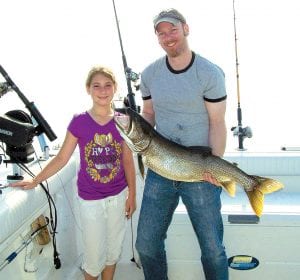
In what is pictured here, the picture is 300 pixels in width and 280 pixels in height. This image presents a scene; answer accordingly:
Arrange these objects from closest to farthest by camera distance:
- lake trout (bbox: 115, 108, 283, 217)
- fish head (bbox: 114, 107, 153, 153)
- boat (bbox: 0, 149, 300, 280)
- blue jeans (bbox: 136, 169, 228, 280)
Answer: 1. fish head (bbox: 114, 107, 153, 153)
2. lake trout (bbox: 115, 108, 283, 217)
3. blue jeans (bbox: 136, 169, 228, 280)
4. boat (bbox: 0, 149, 300, 280)

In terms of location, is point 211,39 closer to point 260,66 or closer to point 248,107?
point 260,66

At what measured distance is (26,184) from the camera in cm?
273

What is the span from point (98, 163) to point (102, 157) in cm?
5

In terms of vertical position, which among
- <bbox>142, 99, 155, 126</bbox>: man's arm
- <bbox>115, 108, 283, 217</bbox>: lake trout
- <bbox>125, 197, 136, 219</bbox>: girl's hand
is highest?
<bbox>142, 99, 155, 126</bbox>: man's arm

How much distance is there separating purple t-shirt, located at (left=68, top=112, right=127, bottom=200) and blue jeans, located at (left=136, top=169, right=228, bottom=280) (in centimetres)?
29

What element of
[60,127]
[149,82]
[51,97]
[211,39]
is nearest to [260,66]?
[211,39]

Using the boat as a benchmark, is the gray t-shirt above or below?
above

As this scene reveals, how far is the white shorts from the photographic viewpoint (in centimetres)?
288

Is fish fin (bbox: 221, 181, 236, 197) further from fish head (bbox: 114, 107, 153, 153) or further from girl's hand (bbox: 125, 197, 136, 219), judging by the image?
girl's hand (bbox: 125, 197, 136, 219)

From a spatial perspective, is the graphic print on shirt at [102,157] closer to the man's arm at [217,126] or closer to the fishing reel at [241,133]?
the man's arm at [217,126]

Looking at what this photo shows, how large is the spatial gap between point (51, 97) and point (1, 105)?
3164mm

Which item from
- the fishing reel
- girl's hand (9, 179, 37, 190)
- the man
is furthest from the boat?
the man

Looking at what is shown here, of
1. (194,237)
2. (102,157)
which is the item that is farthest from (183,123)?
(194,237)

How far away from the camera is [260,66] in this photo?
509 inches
